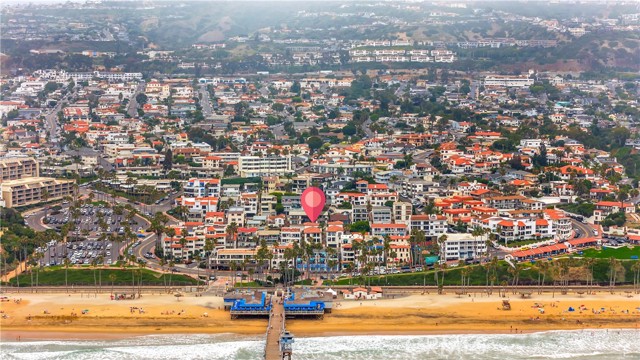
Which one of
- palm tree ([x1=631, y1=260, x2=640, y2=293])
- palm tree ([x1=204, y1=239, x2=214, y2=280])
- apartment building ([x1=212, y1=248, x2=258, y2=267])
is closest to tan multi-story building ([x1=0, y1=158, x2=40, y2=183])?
palm tree ([x1=204, y1=239, x2=214, y2=280])

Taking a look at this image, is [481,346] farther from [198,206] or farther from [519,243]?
[198,206]

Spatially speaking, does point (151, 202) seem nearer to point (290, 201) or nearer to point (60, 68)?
point (290, 201)

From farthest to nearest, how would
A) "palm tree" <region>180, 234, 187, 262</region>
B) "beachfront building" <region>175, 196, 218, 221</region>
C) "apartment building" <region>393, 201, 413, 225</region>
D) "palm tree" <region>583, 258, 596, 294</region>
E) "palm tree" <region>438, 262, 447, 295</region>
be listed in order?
1. "beachfront building" <region>175, 196, 218, 221</region>
2. "apartment building" <region>393, 201, 413, 225</region>
3. "palm tree" <region>180, 234, 187, 262</region>
4. "palm tree" <region>583, 258, 596, 294</region>
5. "palm tree" <region>438, 262, 447, 295</region>

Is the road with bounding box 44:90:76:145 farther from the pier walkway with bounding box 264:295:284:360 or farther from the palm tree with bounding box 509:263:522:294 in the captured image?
the palm tree with bounding box 509:263:522:294

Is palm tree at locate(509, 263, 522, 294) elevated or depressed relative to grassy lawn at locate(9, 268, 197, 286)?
elevated

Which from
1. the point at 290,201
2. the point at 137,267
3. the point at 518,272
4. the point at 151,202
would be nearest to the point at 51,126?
the point at 151,202

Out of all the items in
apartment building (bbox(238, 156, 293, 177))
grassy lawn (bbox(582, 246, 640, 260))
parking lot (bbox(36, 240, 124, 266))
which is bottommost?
parking lot (bbox(36, 240, 124, 266))

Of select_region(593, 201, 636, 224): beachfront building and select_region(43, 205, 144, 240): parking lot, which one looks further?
select_region(593, 201, 636, 224): beachfront building

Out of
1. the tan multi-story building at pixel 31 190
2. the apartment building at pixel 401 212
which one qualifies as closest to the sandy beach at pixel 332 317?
the apartment building at pixel 401 212
